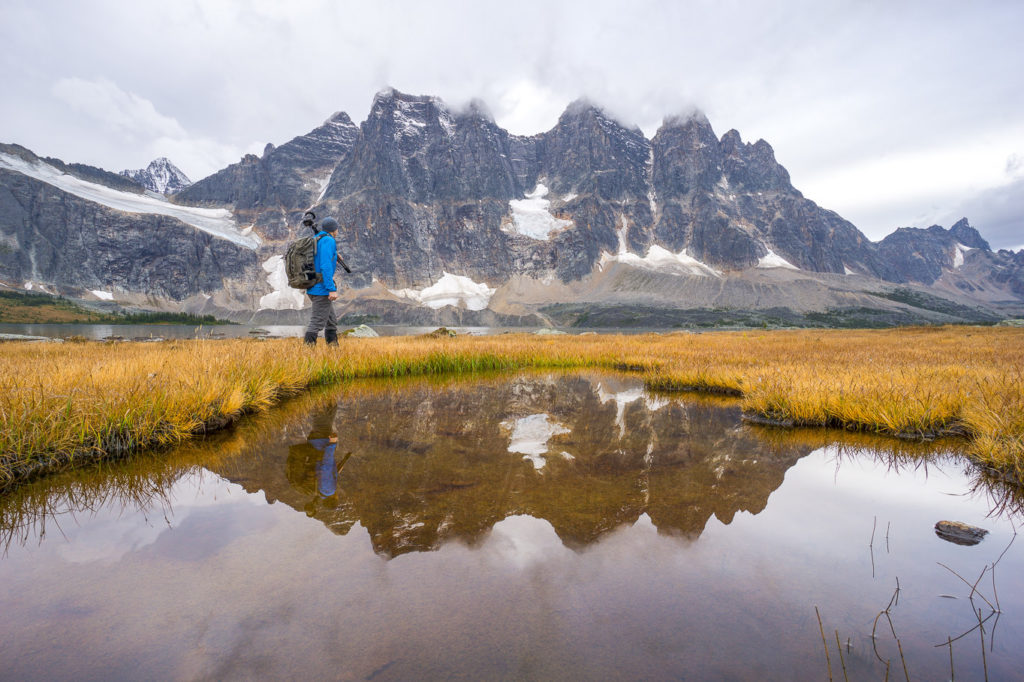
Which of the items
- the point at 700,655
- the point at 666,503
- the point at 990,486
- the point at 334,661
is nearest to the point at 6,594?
the point at 334,661

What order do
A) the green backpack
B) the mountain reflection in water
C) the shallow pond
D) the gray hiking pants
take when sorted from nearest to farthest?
1. the shallow pond
2. the mountain reflection in water
3. the green backpack
4. the gray hiking pants

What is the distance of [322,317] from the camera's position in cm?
1256

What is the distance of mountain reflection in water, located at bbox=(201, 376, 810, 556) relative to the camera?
11.3ft

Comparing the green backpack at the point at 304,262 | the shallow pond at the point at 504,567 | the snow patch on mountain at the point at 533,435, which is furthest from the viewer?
the green backpack at the point at 304,262

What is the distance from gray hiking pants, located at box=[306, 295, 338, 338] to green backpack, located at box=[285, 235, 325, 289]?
533 mm

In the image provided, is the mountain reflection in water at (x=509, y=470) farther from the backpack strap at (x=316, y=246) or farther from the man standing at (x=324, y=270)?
the backpack strap at (x=316, y=246)

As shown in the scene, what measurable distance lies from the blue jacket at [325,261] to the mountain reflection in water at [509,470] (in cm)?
505

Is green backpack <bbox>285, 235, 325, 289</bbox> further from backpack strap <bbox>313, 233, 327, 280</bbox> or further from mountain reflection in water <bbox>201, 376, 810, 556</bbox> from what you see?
mountain reflection in water <bbox>201, 376, 810, 556</bbox>

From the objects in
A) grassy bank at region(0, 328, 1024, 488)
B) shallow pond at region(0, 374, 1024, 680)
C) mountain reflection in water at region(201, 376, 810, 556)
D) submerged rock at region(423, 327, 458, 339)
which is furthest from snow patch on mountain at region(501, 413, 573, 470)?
submerged rock at region(423, 327, 458, 339)

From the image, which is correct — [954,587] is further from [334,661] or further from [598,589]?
[334,661]

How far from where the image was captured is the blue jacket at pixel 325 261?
11.6 meters

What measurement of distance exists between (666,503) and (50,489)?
18.0 ft

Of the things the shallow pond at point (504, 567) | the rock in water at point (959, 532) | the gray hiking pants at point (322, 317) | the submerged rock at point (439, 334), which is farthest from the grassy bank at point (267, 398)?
the submerged rock at point (439, 334)

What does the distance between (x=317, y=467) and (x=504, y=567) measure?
8.77 ft
